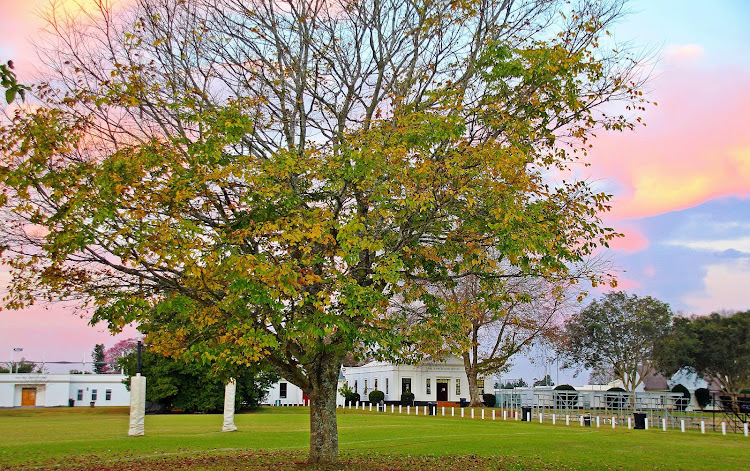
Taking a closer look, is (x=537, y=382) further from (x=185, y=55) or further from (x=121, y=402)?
(x=185, y=55)

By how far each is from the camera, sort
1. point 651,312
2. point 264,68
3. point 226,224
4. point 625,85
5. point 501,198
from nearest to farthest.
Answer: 1. point 501,198
2. point 226,224
3. point 625,85
4. point 264,68
5. point 651,312

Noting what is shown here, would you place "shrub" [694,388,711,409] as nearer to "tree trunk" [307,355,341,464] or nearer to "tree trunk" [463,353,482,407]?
"tree trunk" [463,353,482,407]

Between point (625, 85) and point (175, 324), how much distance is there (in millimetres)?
12193

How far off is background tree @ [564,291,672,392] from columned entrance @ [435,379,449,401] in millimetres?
11297

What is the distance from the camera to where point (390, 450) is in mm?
19844

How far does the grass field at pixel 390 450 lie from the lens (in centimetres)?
1628

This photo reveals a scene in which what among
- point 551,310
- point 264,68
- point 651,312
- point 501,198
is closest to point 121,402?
point 551,310

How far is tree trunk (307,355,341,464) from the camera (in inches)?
571

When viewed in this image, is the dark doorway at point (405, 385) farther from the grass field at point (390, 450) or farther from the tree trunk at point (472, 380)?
the grass field at point (390, 450)

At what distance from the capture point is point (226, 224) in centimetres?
1280

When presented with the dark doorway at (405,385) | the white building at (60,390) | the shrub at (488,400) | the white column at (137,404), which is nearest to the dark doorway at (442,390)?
the dark doorway at (405,385)

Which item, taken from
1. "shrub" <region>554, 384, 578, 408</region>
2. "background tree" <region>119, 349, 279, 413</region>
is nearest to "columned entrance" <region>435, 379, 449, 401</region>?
"shrub" <region>554, 384, 578, 408</region>

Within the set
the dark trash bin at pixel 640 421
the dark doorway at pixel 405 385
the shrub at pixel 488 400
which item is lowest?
the shrub at pixel 488 400

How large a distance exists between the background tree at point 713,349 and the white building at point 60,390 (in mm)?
50775
